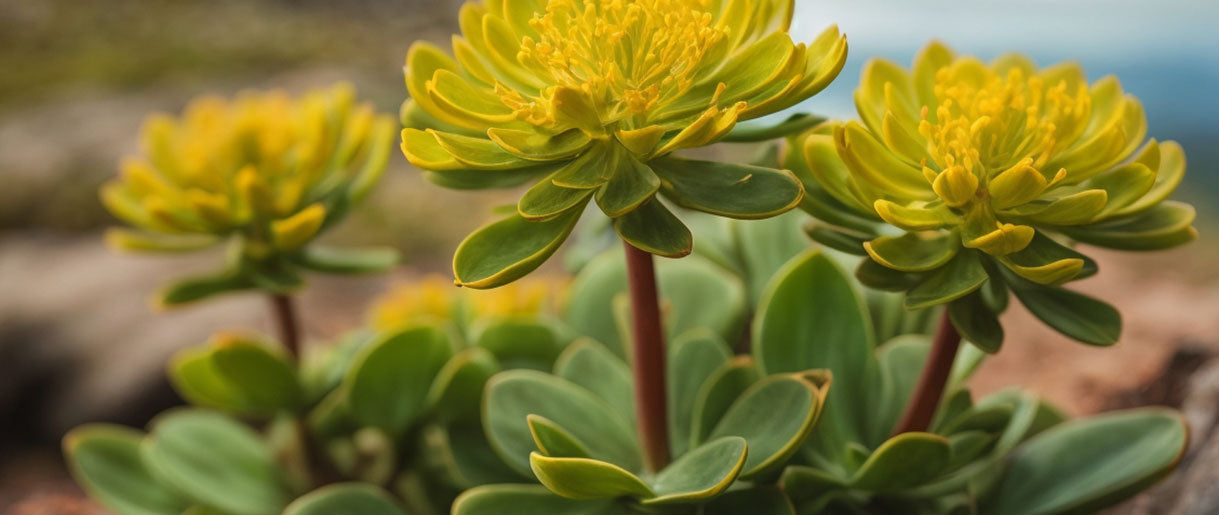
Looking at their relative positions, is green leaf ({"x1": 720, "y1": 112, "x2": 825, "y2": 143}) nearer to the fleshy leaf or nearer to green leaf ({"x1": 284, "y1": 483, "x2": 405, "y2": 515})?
the fleshy leaf

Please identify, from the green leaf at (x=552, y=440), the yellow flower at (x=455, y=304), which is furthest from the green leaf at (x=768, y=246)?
the green leaf at (x=552, y=440)

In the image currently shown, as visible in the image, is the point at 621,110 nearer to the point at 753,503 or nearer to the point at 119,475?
the point at 753,503

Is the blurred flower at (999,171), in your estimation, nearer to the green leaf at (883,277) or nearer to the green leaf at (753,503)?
the green leaf at (883,277)

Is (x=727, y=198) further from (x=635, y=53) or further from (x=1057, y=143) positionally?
(x=1057, y=143)

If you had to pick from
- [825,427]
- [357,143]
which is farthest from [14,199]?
[825,427]

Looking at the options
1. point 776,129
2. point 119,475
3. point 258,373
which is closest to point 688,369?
point 776,129

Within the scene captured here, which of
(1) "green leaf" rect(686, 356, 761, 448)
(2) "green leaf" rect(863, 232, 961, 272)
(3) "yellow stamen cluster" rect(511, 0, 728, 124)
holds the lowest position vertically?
(1) "green leaf" rect(686, 356, 761, 448)

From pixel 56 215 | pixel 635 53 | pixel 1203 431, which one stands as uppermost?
pixel 56 215

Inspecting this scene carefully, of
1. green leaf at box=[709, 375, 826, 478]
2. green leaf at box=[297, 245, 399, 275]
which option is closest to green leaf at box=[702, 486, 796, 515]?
green leaf at box=[709, 375, 826, 478]
